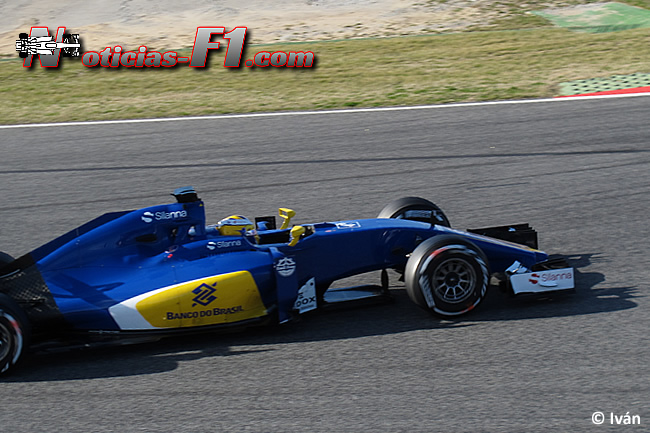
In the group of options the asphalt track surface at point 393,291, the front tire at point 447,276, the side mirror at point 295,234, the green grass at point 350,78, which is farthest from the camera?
the green grass at point 350,78

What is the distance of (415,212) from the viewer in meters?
6.14

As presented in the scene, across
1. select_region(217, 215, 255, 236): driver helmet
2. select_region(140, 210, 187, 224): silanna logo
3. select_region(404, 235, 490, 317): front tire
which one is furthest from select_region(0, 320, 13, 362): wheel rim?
select_region(404, 235, 490, 317): front tire

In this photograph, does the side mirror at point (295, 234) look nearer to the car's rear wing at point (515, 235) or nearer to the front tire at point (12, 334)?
the car's rear wing at point (515, 235)

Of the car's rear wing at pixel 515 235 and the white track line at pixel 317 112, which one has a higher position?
the car's rear wing at pixel 515 235

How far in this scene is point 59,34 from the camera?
18344 millimetres

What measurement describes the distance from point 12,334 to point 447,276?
266 cm

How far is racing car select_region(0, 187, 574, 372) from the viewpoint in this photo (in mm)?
4918

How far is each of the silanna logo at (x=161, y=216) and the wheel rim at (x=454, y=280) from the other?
1.68 m

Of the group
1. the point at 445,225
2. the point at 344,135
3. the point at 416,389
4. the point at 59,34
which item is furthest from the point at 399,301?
the point at 59,34

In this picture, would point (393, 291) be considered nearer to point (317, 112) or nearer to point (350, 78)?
point (317, 112)

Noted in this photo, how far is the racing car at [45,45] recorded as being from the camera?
1692cm

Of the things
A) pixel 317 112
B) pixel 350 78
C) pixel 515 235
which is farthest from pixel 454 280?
pixel 350 78

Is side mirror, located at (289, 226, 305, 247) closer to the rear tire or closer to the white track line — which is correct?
the rear tire

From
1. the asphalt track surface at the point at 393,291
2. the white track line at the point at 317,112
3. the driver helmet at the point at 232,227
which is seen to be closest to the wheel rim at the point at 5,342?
the asphalt track surface at the point at 393,291
